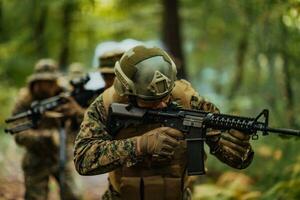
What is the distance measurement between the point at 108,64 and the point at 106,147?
2.84 metres

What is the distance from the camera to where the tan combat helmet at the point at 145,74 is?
4391 mm

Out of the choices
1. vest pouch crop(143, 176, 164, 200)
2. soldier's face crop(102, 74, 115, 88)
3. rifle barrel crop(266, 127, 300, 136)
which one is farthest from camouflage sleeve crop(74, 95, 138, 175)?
soldier's face crop(102, 74, 115, 88)

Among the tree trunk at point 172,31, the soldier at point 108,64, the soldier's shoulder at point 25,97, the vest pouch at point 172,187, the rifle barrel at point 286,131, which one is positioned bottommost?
the vest pouch at point 172,187

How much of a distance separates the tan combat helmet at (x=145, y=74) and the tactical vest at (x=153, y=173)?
0.70 feet

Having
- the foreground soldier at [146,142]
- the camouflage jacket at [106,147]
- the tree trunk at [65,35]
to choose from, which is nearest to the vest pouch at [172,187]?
the foreground soldier at [146,142]

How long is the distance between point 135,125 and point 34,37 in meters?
10.1

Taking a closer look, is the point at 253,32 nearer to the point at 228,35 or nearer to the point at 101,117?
the point at 101,117

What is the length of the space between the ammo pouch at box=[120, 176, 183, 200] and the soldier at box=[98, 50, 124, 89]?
99.5 inches

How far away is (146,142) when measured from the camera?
4.33 m

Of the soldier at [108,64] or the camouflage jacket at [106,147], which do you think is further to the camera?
the soldier at [108,64]

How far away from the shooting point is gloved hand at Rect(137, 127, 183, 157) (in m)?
4.29

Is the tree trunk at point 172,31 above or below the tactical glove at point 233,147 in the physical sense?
above

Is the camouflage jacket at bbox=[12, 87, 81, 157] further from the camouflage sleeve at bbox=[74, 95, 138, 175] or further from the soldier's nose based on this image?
the soldier's nose

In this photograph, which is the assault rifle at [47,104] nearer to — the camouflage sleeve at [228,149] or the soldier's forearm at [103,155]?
the soldier's forearm at [103,155]
